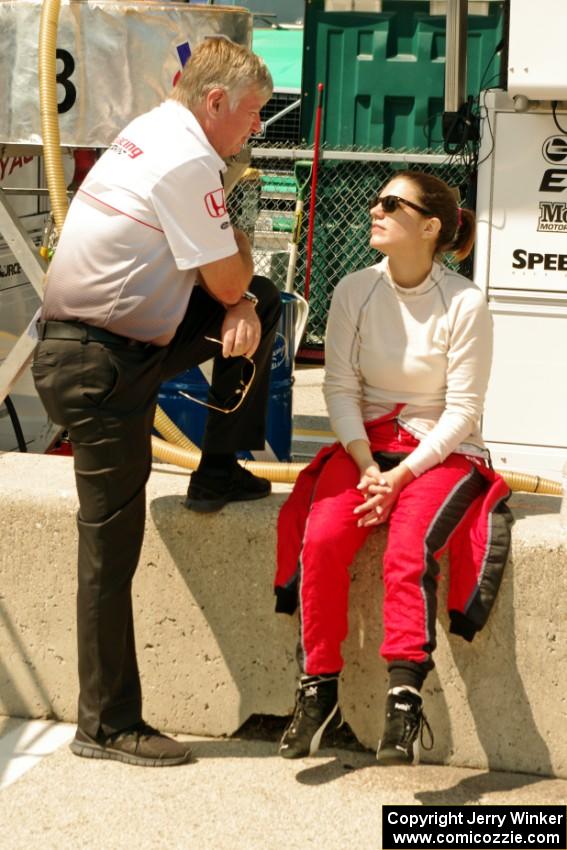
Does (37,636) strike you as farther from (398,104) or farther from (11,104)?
(398,104)

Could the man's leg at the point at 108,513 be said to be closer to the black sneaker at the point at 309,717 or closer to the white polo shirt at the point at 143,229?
the white polo shirt at the point at 143,229

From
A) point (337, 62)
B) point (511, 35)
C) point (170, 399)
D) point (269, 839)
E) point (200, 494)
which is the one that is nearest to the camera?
point (269, 839)

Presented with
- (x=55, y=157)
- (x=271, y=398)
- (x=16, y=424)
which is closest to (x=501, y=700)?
(x=271, y=398)

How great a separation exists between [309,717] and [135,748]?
0.48m

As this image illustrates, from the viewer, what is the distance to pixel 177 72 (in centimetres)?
454

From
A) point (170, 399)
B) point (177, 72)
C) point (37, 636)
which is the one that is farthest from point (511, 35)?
point (37, 636)

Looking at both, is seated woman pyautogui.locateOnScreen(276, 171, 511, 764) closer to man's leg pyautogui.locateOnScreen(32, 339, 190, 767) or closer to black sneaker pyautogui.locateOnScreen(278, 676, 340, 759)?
black sneaker pyautogui.locateOnScreen(278, 676, 340, 759)

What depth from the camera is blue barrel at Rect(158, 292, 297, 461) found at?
490 centimetres

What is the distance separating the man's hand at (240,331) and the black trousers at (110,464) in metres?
0.07

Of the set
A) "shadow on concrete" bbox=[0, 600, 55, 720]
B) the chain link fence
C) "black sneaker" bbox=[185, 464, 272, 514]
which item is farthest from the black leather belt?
the chain link fence

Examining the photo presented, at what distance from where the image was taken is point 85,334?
10.7 ft

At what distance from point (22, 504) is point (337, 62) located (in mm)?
6895

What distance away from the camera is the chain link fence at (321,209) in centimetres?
949

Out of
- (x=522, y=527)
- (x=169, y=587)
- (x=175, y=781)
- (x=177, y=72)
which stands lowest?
(x=175, y=781)
